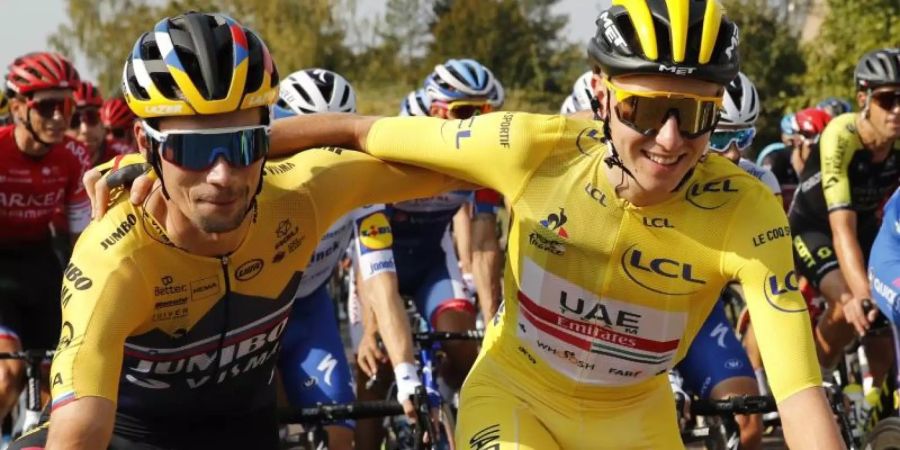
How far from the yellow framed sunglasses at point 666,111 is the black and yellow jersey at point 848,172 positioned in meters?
4.52

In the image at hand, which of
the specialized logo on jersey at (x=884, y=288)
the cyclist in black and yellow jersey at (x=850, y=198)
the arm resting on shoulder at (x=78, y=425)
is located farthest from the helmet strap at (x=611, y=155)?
the cyclist in black and yellow jersey at (x=850, y=198)

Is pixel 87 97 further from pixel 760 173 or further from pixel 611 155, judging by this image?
pixel 611 155

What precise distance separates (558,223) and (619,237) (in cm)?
20

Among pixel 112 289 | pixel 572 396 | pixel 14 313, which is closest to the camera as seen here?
pixel 112 289

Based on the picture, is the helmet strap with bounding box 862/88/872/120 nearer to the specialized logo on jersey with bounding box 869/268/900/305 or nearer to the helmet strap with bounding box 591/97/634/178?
the specialized logo on jersey with bounding box 869/268/900/305

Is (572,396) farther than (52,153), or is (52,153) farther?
(52,153)

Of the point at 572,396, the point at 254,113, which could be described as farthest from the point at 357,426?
the point at 254,113

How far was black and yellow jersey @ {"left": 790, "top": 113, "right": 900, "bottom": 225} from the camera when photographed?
319 inches

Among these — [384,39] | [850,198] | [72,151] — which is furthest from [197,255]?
[384,39]

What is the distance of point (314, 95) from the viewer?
23.4ft

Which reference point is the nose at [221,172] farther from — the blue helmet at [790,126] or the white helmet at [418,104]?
the blue helmet at [790,126]

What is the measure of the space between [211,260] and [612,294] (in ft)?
4.09

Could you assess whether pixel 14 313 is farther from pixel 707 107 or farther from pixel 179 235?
pixel 707 107

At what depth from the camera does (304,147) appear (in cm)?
426
